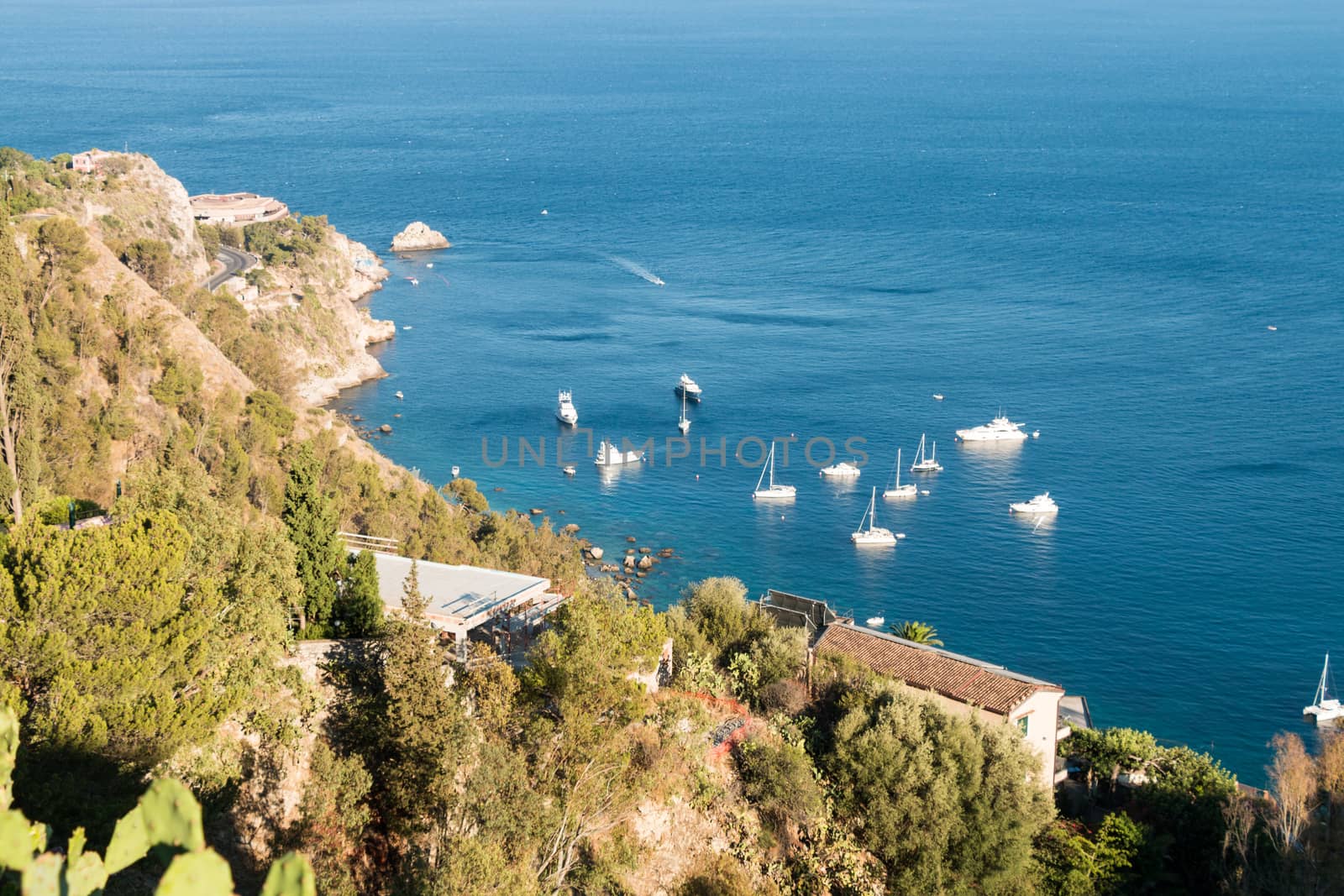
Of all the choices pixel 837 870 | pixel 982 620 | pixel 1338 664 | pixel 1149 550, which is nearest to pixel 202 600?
pixel 837 870

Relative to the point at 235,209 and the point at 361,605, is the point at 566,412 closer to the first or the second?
the point at 235,209

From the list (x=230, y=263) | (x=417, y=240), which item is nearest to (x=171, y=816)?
(x=230, y=263)

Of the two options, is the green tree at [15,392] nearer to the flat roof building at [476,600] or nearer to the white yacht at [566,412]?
the flat roof building at [476,600]

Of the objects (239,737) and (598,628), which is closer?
(239,737)

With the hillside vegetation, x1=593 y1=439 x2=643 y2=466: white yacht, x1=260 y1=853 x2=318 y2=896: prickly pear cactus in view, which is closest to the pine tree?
the hillside vegetation

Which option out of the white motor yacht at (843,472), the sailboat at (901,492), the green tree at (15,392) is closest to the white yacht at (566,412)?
the white motor yacht at (843,472)

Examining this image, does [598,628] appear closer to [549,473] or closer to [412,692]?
[412,692]
